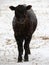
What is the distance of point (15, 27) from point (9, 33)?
5.48 m

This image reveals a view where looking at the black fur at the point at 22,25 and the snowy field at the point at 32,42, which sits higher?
the black fur at the point at 22,25

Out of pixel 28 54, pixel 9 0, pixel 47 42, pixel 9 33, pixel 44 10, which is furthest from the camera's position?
pixel 9 0

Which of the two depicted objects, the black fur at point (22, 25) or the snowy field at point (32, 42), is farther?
the snowy field at point (32, 42)

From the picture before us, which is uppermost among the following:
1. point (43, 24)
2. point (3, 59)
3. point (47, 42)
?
point (3, 59)

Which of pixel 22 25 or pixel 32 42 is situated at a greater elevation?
pixel 22 25

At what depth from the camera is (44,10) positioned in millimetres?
24641

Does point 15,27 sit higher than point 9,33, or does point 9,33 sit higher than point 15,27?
point 15,27

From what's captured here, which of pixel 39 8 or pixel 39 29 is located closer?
pixel 39 29

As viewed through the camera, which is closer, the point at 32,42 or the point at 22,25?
the point at 22,25

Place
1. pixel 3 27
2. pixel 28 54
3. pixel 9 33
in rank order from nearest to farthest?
pixel 28 54, pixel 9 33, pixel 3 27

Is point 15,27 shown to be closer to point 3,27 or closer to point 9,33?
point 9,33

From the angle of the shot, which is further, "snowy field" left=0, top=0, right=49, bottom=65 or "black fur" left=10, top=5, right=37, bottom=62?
"snowy field" left=0, top=0, right=49, bottom=65

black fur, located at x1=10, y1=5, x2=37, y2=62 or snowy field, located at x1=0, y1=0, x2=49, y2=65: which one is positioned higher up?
black fur, located at x1=10, y1=5, x2=37, y2=62

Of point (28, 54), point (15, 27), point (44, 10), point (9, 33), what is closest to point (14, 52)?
point (28, 54)
